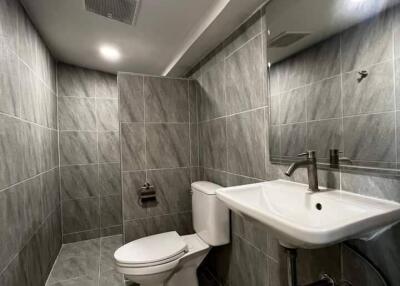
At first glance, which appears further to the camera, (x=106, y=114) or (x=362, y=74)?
(x=106, y=114)

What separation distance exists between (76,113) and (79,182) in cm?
88

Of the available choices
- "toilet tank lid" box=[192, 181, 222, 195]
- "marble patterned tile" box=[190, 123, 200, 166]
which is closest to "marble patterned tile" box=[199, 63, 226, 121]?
"marble patterned tile" box=[190, 123, 200, 166]

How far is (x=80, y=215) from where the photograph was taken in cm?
266

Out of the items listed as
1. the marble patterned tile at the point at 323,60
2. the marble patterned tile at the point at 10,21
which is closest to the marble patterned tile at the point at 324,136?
the marble patterned tile at the point at 323,60

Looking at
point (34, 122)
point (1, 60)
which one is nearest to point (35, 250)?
point (34, 122)

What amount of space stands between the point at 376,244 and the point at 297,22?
1070mm

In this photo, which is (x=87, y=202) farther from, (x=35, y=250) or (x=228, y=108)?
(x=228, y=108)

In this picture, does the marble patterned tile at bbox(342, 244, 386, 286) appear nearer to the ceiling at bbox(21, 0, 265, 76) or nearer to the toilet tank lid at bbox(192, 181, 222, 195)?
the toilet tank lid at bbox(192, 181, 222, 195)

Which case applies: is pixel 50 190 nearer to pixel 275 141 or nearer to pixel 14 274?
pixel 14 274

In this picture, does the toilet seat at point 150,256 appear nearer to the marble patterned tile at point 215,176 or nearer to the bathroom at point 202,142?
the bathroom at point 202,142

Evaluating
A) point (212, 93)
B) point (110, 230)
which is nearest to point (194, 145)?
point (212, 93)

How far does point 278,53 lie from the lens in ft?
3.89

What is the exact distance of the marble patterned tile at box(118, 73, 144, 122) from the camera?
191 centimetres

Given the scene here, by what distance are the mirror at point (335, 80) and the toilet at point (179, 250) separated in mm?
682
